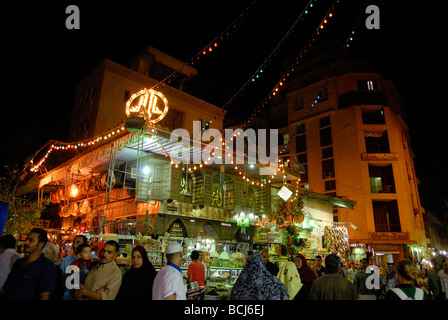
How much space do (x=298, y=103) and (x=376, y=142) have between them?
11278 millimetres

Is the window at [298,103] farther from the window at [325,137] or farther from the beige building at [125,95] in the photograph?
the beige building at [125,95]

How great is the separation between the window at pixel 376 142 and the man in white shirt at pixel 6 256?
115 feet

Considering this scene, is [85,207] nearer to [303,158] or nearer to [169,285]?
[169,285]

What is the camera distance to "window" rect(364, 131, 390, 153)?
33312 millimetres

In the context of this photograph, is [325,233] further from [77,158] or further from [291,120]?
[291,120]

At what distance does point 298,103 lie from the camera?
3991cm

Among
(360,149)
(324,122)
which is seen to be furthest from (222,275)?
(324,122)

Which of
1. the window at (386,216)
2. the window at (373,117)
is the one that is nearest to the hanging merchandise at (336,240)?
the window at (386,216)

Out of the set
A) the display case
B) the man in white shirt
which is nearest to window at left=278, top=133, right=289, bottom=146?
the display case

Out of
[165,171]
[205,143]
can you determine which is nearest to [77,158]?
[165,171]

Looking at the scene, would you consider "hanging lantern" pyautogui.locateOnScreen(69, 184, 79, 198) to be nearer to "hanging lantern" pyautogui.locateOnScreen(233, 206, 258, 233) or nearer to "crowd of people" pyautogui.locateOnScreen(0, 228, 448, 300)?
"hanging lantern" pyautogui.locateOnScreen(233, 206, 258, 233)

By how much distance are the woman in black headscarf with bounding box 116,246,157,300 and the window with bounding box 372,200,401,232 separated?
32.2 metres

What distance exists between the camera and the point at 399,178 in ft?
103
